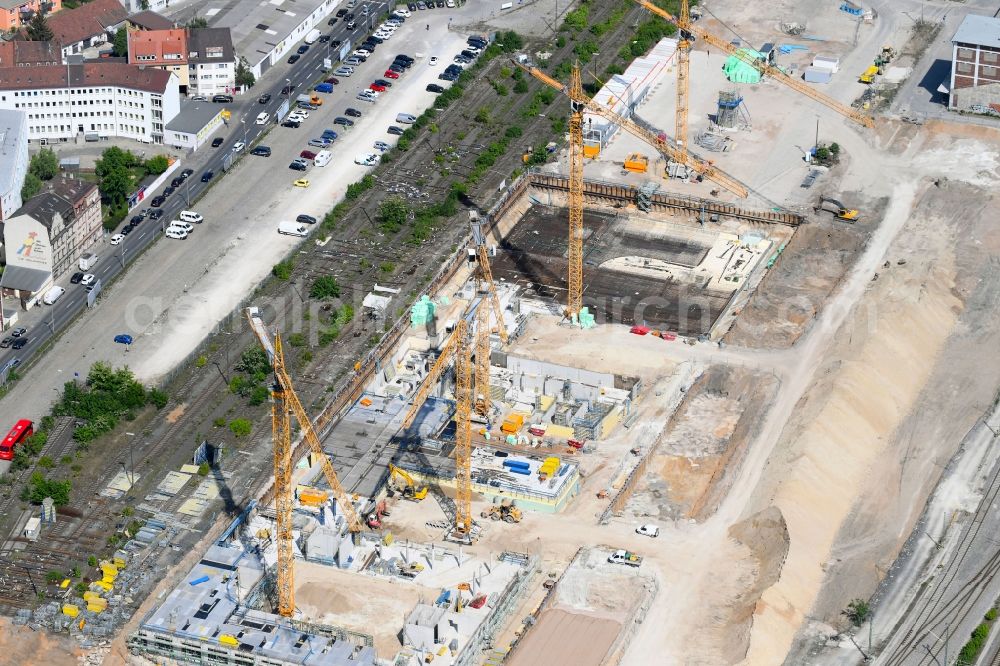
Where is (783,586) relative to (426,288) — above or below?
below

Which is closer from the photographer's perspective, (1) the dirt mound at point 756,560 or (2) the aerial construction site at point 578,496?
(1) the dirt mound at point 756,560

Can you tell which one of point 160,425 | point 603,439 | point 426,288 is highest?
point 426,288

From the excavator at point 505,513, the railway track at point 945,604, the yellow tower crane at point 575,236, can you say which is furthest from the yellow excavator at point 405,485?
the railway track at point 945,604

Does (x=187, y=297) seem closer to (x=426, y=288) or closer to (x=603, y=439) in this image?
(x=426, y=288)

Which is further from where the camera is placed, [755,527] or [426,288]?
[426,288]

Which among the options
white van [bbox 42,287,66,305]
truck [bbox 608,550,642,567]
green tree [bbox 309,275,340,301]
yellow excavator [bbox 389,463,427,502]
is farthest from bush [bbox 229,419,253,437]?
truck [bbox 608,550,642,567]

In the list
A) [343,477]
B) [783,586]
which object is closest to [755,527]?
[783,586]

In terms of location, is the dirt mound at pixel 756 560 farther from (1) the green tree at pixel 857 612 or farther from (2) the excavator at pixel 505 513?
(2) the excavator at pixel 505 513

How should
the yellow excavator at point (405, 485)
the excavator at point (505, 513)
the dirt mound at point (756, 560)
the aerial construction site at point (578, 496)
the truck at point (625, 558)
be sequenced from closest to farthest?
the dirt mound at point (756, 560), the aerial construction site at point (578, 496), the truck at point (625, 558), the excavator at point (505, 513), the yellow excavator at point (405, 485)
